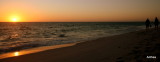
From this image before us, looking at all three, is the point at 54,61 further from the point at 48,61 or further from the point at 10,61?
the point at 10,61

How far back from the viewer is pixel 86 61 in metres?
6.41

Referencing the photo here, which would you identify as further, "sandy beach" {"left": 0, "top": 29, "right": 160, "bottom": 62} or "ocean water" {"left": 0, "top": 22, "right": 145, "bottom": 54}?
"ocean water" {"left": 0, "top": 22, "right": 145, "bottom": 54}

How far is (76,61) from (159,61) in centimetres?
366

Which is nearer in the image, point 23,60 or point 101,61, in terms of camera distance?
point 101,61

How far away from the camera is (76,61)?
6605 mm

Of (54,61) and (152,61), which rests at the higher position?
(152,61)

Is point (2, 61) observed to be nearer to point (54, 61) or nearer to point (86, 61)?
point (54, 61)

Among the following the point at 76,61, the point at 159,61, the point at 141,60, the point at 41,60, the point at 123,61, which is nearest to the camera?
the point at 159,61

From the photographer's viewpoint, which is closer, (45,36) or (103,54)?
(103,54)

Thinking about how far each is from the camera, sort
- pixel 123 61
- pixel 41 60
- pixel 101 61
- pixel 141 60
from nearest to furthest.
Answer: pixel 141 60 → pixel 123 61 → pixel 101 61 → pixel 41 60

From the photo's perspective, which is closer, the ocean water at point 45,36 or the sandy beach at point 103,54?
the sandy beach at point 103,54

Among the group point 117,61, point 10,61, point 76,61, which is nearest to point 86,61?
point 76,61

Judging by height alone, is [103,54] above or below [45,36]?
above

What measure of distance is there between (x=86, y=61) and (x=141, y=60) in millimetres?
2506
